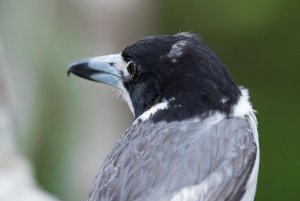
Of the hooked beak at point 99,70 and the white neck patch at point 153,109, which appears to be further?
A: the hooked beak at point 99,70

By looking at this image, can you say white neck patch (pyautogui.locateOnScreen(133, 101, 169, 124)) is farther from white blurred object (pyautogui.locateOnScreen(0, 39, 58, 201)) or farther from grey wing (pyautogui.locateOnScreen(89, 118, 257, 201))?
white blurred object (pyautogui.locateOnScreen(0, 39, 58, 201))

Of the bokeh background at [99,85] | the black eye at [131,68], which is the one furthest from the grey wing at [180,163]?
the bokeh background at [99,85]

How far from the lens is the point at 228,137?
5.05 meters

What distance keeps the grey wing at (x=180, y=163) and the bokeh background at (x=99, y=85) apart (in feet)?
11.6

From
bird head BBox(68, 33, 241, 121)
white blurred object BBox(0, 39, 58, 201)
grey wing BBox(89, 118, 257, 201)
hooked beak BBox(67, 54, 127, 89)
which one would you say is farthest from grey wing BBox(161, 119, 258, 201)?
white blurred object BBox(0, 39, 58, 201)

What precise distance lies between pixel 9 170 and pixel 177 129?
1.99 meters

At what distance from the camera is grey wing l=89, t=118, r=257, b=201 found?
4785 mm

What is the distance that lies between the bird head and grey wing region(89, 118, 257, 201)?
92mm

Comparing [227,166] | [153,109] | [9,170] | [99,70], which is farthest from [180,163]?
[9,170]

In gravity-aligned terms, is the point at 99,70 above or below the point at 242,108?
above

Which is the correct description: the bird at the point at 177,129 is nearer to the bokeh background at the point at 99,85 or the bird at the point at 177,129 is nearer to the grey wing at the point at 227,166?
the grey wing at the point at 227,166

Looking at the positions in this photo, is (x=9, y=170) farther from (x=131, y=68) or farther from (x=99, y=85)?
(x=99, y=85)

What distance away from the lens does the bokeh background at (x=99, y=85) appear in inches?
348

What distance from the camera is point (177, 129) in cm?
507
